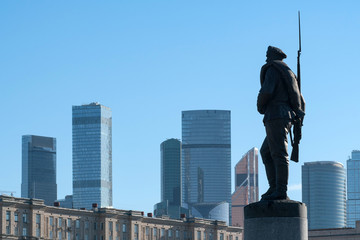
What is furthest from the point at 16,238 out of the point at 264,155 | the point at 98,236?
the point at 264,155

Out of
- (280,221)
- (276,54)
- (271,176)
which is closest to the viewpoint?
(280,221)

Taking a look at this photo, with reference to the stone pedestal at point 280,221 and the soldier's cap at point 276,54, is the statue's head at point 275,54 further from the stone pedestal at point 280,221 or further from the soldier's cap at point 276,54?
the stone pedestal at point 280,221

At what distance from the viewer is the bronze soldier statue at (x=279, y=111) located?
25.7 meters

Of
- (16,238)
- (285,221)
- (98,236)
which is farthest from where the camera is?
(98,236)

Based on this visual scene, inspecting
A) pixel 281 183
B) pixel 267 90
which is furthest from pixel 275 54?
pixel 281 183

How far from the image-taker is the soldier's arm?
25.8 m

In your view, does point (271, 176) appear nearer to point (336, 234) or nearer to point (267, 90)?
point (267, 90)

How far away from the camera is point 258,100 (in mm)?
25938

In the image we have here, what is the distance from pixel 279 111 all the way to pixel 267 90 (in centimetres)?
53

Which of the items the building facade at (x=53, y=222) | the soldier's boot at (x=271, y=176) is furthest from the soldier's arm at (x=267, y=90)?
the building facade at (x=53, y=222)

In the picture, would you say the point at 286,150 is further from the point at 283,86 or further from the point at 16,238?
the point at 16,238

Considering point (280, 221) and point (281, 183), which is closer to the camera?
point (280, 221)

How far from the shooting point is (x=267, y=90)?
84.5 ft

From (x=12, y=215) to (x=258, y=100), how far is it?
155 metres
